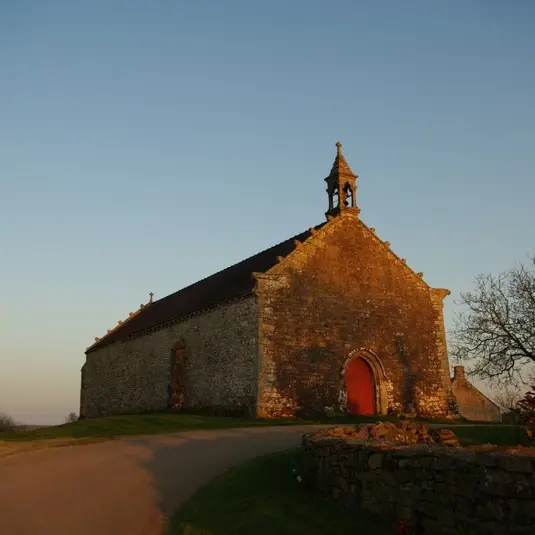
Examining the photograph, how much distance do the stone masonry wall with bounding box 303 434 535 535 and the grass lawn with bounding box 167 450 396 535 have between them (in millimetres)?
326

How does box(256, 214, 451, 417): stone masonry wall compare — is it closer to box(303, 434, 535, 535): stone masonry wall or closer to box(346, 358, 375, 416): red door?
box(346, 358, 375, 416): red door

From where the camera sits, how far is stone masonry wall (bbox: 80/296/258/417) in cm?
2502

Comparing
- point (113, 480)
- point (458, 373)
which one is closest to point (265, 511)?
point (113, 480)

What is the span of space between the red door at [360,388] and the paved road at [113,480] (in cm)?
1056

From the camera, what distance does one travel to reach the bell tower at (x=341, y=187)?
30000 millimetres

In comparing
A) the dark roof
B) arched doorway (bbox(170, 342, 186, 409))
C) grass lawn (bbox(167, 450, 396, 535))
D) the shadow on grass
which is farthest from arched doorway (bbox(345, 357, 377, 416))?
grass lawn (bbox(167, 450, 396, 535))

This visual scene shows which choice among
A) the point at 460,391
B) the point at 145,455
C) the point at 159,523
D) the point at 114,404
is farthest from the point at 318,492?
the point at 460,391

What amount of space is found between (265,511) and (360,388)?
1900 centimetres

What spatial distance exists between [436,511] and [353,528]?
1.33m

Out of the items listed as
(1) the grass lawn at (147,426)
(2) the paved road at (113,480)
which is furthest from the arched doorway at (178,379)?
(2) the paved road at (113,480)

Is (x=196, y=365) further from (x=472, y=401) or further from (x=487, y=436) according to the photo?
(x=472, y=401)

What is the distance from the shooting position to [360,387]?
27.0 metres

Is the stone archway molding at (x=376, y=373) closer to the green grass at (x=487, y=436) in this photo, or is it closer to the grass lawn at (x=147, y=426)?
the grass lawn at (x=147, y=426)

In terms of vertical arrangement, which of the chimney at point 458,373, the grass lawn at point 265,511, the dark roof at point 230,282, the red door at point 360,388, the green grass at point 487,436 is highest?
the dark roof at point 230,282
